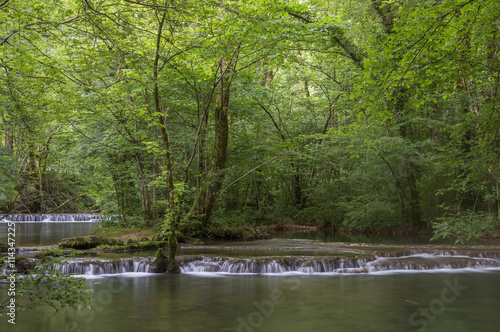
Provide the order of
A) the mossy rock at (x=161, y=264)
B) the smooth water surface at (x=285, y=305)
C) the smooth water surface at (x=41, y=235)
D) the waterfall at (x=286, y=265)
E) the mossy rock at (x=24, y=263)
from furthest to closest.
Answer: the smooth water surface at (x=41, y=235)
the waterfall at (x=286, y=265)
the mossy rock at (x=161, y=264)
the mossy rock at (x=24, y=263)
the smooth water surface at (x=285, y=305)

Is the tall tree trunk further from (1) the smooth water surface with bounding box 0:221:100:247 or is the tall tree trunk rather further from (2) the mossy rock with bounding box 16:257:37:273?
(2) the mossy rock with bounding box 16:257:37:273

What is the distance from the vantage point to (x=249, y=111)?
17859 millimetres

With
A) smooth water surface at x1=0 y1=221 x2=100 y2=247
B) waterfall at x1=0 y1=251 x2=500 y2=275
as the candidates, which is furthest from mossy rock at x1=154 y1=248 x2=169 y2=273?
smooth water surface at x1=0 y1=221 x2=100 y2=247

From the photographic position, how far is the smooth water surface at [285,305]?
22.4ft

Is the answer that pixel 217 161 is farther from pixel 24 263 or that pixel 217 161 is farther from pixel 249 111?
pixel 24 263

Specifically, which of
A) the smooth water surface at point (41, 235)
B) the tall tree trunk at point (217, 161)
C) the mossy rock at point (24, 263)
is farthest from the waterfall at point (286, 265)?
the smooth water surface at point (41, 235)

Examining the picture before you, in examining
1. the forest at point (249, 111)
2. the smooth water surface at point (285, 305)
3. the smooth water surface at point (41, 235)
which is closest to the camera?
the smooth water surface at point (285, 305)

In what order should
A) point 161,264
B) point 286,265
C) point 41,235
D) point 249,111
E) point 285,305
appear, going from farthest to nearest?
point 41,235, point 249,111, point 286,265, point 161,264, point 285,305

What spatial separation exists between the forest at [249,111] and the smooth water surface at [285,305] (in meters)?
1.71

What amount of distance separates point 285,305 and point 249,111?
1126 cm

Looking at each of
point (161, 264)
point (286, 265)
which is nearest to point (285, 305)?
point (286, 265)

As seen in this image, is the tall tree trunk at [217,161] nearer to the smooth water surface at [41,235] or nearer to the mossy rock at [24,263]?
the smooth water surface at [41,235]

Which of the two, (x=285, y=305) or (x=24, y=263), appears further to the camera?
(x=24, y=263)

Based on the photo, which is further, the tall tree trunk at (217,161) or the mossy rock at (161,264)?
the tall tree trunk at (217,161)
